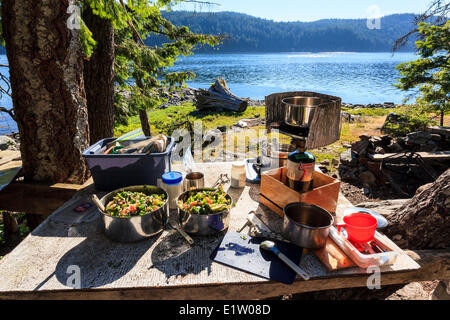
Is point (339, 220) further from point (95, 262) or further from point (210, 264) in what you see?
point (95, 262)

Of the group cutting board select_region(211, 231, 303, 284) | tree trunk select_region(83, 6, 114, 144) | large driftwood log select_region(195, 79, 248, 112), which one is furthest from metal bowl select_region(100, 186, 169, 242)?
large driftwood log select_region(195, 79, 248, 112)

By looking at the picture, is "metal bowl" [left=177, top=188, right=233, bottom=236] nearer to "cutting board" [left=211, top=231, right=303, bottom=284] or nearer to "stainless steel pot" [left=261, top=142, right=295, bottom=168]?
"cutting board" [left=211, top=231, right=303, bottom=284]

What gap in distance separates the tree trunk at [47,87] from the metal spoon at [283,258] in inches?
96.2

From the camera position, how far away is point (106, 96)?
4.82 meters

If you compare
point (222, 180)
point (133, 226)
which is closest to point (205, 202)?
point (133, 226)

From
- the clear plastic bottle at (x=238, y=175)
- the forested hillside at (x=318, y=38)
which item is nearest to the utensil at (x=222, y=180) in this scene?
the clear plastic bottle at (x=238, y=175)

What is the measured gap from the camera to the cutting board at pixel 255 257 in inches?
64.3

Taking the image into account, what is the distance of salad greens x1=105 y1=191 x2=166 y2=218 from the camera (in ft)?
6.41

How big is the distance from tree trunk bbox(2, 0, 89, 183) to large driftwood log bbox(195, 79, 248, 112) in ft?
40.2

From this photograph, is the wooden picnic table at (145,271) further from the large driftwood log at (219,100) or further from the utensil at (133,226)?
the large driftwood log at (219,100)

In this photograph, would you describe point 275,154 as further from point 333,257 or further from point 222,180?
point 333,257

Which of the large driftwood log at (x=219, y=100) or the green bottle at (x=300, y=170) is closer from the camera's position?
the green bottle at (x=300, y=170)

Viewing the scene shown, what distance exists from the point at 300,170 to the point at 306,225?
1.47 ft
